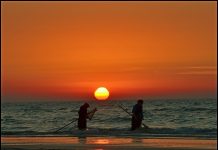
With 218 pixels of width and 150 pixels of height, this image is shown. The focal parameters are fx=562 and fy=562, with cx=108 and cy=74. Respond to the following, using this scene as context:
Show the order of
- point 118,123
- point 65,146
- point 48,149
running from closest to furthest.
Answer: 1. point 48,149
2. point 65,146
3. point 118,123

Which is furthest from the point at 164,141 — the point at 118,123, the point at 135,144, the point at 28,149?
the point at 118,123

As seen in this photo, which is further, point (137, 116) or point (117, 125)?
point (117, 125)

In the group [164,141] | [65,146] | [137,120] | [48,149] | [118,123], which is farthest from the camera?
[118,123]

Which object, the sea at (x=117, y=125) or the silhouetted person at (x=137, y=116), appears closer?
the sea at (x=117, y=125)

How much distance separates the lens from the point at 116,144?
786 inches

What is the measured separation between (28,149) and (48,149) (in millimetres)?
687

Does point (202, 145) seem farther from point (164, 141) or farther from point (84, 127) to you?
point (84, 127)

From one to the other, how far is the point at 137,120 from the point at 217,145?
998 centimetres

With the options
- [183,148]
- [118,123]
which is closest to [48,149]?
[183,148]

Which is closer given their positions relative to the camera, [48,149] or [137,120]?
[48,149]

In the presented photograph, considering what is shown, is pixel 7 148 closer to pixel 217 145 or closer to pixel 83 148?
pixel 83 148

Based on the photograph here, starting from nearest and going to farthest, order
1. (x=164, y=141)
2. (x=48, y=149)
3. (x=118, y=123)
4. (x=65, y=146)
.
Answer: (x=48, y=149)
(x=65, y=146)
(x=164, y=141)
(x=118, y=123)

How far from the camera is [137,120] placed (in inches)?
1150

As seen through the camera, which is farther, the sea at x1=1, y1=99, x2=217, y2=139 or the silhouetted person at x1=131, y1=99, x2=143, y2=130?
the silhouetted person at x1=131, y1=99, x2=143, y2=130
